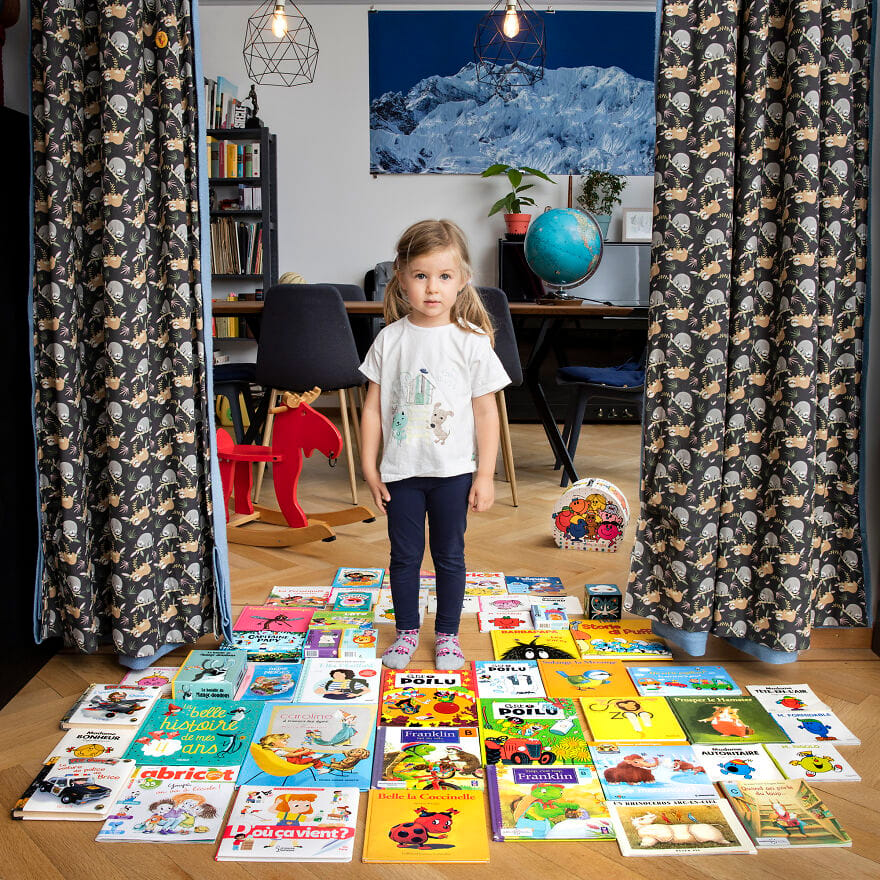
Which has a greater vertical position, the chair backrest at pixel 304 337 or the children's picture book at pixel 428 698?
the chair backrest at pixel 304 337

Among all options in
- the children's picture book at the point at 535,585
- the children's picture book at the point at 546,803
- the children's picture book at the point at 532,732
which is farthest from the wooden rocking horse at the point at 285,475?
the children's picture book at the point at 546,803

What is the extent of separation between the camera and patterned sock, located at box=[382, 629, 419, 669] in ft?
6.24

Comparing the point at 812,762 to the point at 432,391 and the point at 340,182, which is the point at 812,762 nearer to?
the point at 432,391

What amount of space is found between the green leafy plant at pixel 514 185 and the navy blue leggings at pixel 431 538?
3.93 meters

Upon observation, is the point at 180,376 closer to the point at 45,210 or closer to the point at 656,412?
the point at 45,210

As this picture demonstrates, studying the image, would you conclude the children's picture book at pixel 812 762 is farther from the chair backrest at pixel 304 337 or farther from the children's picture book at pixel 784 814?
the chair backrest at pixel 304 337

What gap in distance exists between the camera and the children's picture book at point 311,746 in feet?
4.85

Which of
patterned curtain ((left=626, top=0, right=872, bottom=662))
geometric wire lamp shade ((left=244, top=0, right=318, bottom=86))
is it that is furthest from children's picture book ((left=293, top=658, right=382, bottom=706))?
geometric wire lamp shade ((left=244, top=0, right=318, bottom=86))

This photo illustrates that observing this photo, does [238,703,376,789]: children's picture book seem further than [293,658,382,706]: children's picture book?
No

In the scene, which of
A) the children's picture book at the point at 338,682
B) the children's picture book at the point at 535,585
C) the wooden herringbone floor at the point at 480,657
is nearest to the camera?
the wooden herringbone floor at the point at 480,657

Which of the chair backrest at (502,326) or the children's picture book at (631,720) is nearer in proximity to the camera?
the children's picture book at (631,720)

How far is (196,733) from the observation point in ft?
5.29

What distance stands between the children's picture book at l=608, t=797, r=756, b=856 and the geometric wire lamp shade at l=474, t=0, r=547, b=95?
4785 millimetres

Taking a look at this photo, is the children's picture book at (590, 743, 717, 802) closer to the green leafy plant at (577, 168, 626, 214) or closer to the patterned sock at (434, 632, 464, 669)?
the patterned sock at (434, 632, 464, 669)
